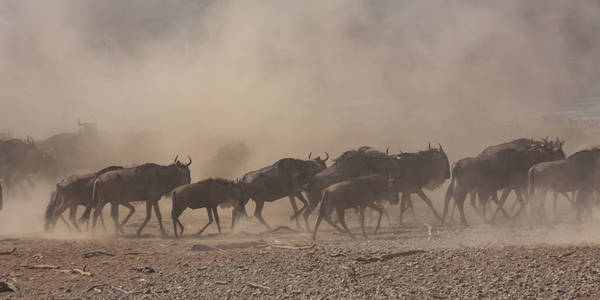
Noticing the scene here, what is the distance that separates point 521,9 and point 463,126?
25.7 metres

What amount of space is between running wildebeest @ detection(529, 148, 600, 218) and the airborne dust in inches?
518

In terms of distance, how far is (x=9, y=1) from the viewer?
220 feet

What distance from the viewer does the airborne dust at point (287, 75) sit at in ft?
114

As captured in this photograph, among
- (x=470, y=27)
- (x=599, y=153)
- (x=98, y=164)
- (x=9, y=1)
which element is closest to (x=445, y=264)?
(x=599, y=153)

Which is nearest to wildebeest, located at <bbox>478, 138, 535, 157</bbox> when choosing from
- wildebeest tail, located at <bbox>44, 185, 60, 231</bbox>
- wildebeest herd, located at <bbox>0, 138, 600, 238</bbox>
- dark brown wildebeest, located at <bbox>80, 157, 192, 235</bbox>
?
wildebeest herd, located at <bbox>0, 138, 600, 238</bbox>

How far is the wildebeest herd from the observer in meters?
16.8

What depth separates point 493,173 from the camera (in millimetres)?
18203

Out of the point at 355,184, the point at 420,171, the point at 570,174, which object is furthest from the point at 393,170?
the point at 570,174

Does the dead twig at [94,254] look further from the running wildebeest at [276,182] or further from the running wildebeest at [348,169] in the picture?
the running wildebeest at [276,182]

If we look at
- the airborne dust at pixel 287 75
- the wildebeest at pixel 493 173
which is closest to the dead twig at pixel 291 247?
the wildebeest at pixel 493 173

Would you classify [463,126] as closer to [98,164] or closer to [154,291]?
[98,164]

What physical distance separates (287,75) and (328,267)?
38.8 meters

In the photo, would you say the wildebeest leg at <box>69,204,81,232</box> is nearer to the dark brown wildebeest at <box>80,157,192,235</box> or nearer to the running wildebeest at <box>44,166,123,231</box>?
the running wildebeest at <box>44,166,123,231</box>

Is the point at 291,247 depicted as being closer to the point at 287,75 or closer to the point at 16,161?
the point at 16,161
